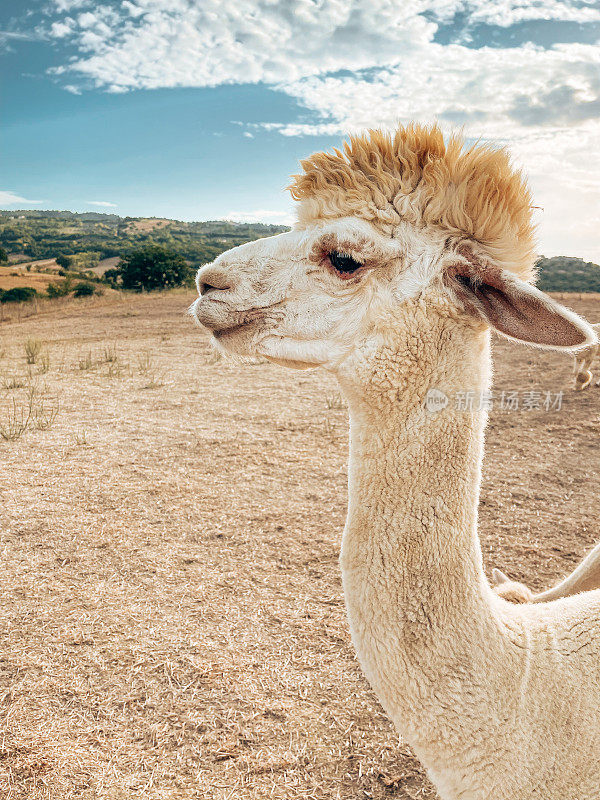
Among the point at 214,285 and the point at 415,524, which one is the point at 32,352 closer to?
the point at 214,285

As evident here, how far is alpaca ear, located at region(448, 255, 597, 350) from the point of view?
135cm

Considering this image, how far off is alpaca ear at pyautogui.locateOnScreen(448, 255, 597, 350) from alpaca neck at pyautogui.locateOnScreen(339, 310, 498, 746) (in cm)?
11

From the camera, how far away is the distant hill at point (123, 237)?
133ft

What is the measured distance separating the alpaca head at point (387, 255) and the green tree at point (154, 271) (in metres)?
30.5

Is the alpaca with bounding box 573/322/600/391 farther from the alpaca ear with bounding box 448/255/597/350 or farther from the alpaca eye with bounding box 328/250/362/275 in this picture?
the alpaca eye with bounding box 328/250/362/275

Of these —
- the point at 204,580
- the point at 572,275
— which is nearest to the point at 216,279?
the point at 204,580

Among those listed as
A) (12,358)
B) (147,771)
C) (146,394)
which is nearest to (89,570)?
(147,771)

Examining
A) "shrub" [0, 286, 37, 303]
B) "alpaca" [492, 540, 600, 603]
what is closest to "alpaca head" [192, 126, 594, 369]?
"alpaca" [492, 540, 600, 603]

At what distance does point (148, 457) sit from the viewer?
6270 mm

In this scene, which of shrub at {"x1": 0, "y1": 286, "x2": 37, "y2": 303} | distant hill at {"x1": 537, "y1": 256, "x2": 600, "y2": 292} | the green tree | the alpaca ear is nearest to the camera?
the alpaca ear

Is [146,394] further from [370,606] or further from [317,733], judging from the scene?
[370,606]

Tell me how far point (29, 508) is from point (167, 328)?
11309 millimetres

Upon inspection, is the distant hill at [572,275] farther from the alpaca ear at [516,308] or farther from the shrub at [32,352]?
the alpaca ear at [516,308]

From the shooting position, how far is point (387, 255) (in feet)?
5.37
